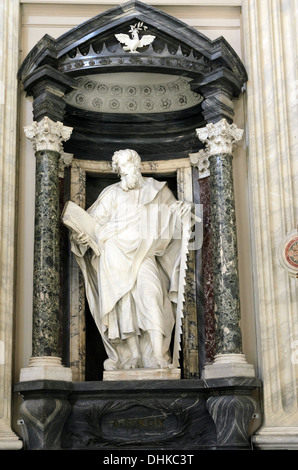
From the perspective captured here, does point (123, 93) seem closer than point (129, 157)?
No

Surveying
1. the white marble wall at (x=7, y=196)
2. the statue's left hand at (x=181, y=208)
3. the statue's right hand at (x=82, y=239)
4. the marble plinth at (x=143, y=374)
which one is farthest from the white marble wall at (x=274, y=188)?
the white marble wall at (x=7, y=196)

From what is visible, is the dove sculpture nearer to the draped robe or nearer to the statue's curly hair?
the statue's curly hair

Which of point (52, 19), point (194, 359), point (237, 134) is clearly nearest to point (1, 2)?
point (52, 19)

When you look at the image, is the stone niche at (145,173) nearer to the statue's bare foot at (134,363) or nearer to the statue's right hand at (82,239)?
the statue's right hand at (82,239)

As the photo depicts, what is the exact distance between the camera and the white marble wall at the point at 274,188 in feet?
25.1

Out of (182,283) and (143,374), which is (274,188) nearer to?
(182,283)

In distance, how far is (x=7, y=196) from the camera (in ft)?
26.4

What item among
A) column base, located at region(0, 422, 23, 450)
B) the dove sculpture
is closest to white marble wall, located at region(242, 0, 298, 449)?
the dove sculpture

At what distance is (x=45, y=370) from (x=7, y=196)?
1742 millimetres

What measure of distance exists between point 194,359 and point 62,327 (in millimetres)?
1328

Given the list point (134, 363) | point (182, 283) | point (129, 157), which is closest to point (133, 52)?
point (129, 157)

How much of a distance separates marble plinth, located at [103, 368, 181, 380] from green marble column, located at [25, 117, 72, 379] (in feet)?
1.69

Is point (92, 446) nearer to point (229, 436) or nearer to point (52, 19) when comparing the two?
point (229, 436)

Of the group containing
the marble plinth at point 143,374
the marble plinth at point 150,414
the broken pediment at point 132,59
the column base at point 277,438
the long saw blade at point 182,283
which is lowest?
the column base at point 277,438
